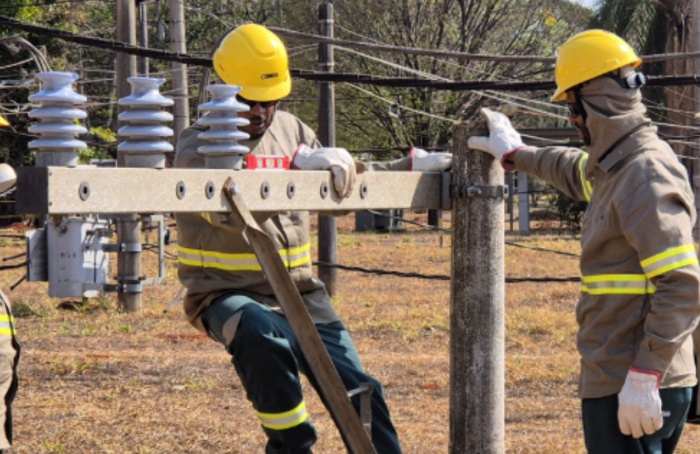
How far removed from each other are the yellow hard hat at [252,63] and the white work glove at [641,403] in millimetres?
1719

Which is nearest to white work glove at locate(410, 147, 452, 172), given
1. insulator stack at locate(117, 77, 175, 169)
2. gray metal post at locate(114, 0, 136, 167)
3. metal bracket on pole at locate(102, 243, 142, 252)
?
insulator stack at locate(117, 77, 175, 169)

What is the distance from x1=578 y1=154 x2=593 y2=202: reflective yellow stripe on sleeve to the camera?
13.3ft

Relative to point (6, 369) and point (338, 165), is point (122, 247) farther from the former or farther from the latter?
point (338, 165)

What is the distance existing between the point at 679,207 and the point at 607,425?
72 centimetres

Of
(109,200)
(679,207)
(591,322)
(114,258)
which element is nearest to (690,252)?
(679,207)

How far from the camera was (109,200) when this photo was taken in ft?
9.97

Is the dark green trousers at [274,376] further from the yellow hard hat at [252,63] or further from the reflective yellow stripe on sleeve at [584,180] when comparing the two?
the reflective yellow stripe on sleeve at [584,180]

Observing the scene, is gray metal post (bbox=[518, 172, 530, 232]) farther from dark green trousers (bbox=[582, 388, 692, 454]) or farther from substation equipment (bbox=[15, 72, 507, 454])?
dark green trousers (bbox=[582, 388, 692, 454])

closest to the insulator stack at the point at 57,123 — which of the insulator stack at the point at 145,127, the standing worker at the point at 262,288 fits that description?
the insulator stack at the point at 145,127

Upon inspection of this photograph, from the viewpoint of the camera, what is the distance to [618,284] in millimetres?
3711

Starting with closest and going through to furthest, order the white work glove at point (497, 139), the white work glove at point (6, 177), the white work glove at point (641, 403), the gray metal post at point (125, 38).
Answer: the white work glove at point (641, 403), the white work glove at point (6, 177), the white work glove at point (497, 139), the gray metal post at point (125, 38)

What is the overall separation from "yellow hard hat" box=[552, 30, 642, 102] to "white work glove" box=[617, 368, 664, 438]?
0.99 metres

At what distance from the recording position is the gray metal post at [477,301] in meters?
4.16

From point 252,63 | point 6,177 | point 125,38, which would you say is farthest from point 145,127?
point 125,38
